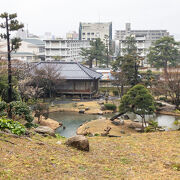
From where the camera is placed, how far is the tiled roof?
115 ft

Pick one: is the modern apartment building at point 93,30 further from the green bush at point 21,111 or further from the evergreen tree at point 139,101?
the green bush at point 21,111

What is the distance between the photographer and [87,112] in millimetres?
27406

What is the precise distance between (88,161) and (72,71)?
2877 centimetres

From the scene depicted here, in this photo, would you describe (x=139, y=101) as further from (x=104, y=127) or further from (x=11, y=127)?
(x=11, y=127)

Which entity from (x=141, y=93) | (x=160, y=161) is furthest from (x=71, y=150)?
(x=141, y=93)

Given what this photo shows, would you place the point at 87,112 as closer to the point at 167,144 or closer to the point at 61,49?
the point at 167,144

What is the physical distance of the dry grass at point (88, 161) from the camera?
6488mm

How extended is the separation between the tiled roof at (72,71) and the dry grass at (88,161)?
25062 millimetres

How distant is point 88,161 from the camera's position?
26.3ft

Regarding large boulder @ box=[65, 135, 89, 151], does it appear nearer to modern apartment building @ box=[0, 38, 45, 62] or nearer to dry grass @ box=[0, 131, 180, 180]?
dry grass @ box=[0, 131, 180, 180]

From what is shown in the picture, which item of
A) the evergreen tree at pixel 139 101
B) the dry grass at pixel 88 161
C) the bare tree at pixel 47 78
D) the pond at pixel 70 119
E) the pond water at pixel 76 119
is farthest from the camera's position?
the bare tree at pixel 47 78

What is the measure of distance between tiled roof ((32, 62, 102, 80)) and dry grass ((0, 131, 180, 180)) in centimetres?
2506

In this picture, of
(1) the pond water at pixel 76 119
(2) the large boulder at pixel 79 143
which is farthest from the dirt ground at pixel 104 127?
(2) the large boulder at pixel 79 143

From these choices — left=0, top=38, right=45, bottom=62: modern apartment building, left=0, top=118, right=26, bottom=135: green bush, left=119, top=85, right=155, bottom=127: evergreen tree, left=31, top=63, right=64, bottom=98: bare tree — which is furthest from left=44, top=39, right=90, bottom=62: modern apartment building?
left=0, top=118, right=26, bottom=135: green bush
